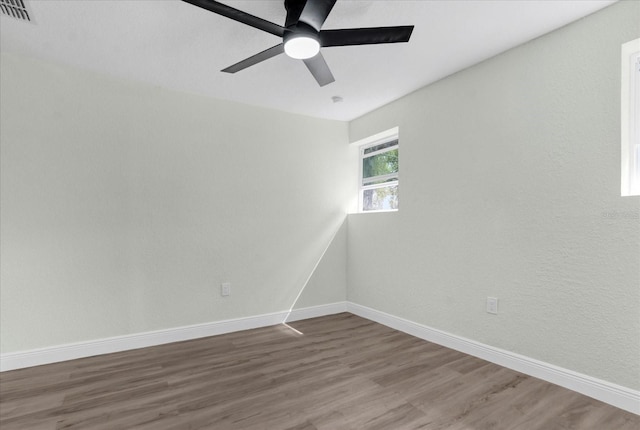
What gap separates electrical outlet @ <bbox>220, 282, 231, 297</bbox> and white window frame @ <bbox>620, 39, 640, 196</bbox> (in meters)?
3.25

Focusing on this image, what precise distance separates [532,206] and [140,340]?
3.43m

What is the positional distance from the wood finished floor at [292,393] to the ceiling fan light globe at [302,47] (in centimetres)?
210

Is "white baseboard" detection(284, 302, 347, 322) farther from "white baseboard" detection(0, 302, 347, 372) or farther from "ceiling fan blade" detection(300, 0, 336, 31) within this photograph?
"ceiling fan blade" detection(300, 0, 336, 31)

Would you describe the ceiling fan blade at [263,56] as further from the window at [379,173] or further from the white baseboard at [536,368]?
the white baseboard at [536,368]

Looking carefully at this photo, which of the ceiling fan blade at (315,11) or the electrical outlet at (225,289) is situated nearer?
the ceiling fan blade at (315,11)

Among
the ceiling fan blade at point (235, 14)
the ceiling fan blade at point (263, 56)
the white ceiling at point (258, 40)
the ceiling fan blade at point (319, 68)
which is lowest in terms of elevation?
the ceiling fan blade at point (319, 68)

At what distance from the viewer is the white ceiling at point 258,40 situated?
2.00 metres

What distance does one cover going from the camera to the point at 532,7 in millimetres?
2006

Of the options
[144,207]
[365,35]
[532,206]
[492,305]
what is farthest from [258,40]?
[492,305]

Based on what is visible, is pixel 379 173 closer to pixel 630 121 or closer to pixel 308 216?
pixel 308 216

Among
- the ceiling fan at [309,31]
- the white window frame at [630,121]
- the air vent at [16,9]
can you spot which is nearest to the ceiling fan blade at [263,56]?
the ceiling fan at [309,31]

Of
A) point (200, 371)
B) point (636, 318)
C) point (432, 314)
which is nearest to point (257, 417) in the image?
point (200, 371)

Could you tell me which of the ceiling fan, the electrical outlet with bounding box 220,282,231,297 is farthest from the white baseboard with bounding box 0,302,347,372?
the ceiling fan

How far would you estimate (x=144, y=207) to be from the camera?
3.02 metres
